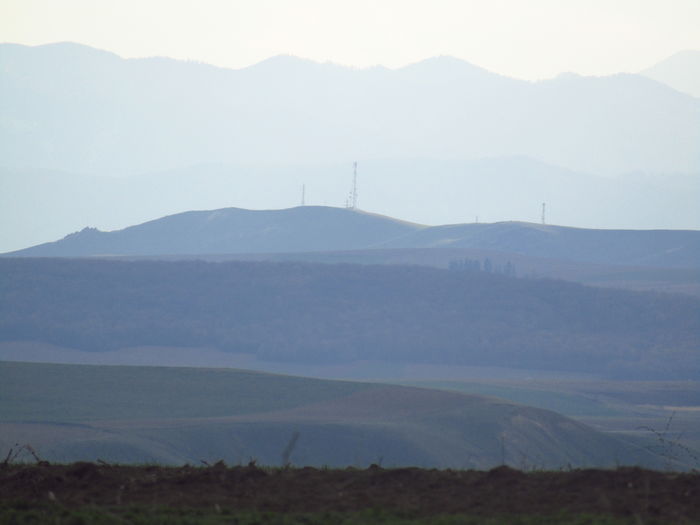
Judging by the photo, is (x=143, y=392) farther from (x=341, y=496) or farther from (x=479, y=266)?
(x=479, y=266)

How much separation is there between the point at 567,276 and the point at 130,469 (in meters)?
124

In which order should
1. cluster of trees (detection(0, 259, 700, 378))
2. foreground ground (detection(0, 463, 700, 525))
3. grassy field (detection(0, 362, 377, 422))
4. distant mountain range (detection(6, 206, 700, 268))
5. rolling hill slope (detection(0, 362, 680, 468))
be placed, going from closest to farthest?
foreground ground (detection(0, 463, 700, 525)) → rolling hill slope (detection(0, 362, 680, 468)) → grassy field (detection(0, 362, 377, 422)) → cluster of trees (detection(0, 259, 700, 378)) → distant mountain range (detection(6, 206, 700, 268))

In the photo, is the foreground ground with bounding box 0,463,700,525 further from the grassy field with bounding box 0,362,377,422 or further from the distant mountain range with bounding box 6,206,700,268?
the distant mountain range with bounding box 6,206,700,268

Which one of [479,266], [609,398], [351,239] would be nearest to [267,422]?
[609,398]

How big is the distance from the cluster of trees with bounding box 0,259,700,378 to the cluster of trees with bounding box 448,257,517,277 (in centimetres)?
1714

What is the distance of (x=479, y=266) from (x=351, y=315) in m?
30.4

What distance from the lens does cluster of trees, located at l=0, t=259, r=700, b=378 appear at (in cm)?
9319

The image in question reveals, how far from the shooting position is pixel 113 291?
327ft

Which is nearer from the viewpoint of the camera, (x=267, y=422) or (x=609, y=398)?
(x=267, y=422)

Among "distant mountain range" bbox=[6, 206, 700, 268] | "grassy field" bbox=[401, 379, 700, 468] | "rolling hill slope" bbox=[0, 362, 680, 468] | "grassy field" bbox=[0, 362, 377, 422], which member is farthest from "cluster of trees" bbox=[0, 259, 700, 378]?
"distant mountain range" bbox=[6, 206, 700, 268]

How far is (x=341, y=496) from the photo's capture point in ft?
42.1

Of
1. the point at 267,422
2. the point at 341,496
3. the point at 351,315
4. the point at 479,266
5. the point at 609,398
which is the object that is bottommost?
the point at 609,398

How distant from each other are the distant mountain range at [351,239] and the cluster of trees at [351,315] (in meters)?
58.6

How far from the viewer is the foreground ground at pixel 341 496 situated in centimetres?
1163
